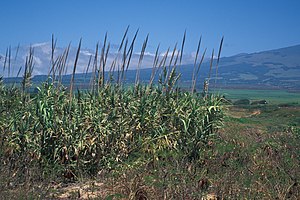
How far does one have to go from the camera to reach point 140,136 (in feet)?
30.1

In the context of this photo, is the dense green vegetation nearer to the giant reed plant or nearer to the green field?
the giant reed plant

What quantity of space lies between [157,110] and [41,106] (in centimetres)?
260

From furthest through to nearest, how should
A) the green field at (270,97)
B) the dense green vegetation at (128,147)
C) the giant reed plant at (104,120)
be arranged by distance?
the green field at (270,97) → the giant reed plant at (104,120) → the dense green vegetation at (128,147)

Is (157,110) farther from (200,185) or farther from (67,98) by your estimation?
(200,185)

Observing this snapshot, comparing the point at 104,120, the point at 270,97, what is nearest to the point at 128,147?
the point at 104,120

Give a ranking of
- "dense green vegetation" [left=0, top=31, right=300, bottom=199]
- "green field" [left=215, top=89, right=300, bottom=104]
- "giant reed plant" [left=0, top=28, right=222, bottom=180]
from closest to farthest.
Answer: "dense green vegetation" [left=0, top=31, right=300, bottom=199], "giant reed plant" [left=0, top=28, right=222, bottom=180], "green field" [left=215, top=89, right=300, bottom=104]

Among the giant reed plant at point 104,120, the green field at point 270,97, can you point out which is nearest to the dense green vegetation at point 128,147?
the giant reed plant at point 104,120

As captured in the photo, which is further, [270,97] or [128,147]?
[270,97]

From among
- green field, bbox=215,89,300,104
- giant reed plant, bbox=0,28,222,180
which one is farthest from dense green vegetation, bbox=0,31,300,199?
green field, bbox=215,89,300,104

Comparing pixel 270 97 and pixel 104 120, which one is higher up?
pixel 104 120

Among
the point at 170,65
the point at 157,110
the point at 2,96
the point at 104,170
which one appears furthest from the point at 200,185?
the point at 2,96

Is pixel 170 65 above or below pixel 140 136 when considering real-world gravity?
above

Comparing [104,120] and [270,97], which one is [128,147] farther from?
[270,97]

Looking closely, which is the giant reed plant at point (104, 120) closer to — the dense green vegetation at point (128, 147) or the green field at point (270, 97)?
the dense green vegetation at point (128, 147)
